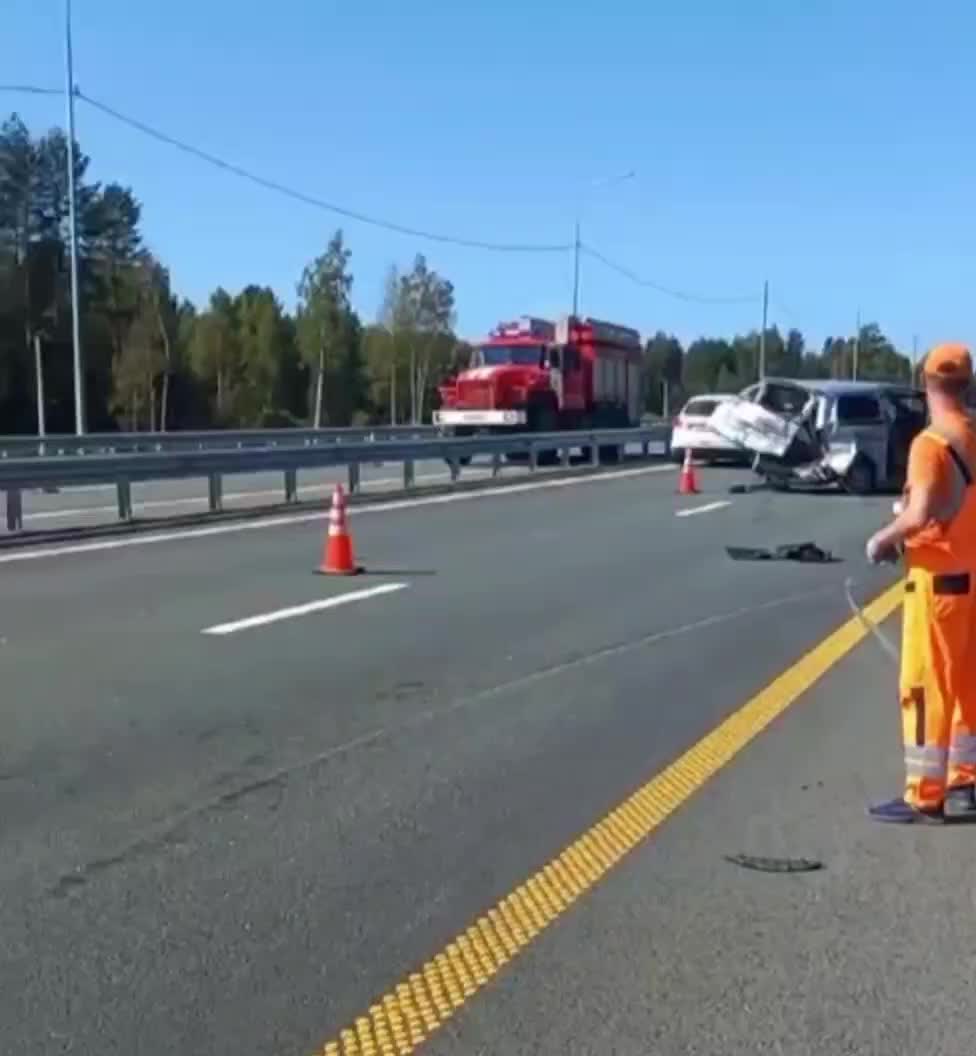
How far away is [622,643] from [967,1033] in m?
7.08

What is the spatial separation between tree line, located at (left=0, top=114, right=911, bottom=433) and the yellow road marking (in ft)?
165

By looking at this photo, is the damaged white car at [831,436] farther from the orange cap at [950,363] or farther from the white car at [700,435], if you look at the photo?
the orange cap at [950,363]

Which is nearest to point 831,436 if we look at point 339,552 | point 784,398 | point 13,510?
point 784,398

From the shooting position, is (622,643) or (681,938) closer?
(681,938)

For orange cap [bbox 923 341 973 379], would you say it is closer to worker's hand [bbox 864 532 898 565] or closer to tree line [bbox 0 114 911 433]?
worker's hand [bbox 864 532 898 565]

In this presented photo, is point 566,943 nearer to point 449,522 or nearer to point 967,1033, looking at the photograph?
point 967,1033

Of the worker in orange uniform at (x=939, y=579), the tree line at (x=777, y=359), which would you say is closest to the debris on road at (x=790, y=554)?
the worker in orange uniform at (x=939, y=579)

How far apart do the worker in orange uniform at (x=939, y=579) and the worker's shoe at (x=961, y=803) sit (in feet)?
0.35

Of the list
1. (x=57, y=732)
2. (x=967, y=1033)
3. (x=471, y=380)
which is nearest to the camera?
(x=967, y=1033)

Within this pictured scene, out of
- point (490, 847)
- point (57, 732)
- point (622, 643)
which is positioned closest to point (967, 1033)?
point (490, 847)

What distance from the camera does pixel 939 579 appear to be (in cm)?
639

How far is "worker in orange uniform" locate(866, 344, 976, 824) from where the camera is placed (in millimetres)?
6383

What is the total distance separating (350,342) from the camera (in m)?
97.2

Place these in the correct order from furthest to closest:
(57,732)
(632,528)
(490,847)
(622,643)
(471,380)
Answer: (471,380)
(632,528)
(622,643)
(57,732)
(490,847)
